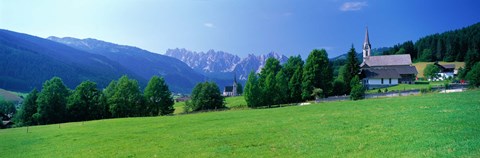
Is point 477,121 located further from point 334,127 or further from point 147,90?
point 147,90

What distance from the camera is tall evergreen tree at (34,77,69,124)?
77.9 m

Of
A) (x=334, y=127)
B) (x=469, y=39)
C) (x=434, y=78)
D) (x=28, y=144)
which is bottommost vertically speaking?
(x=28, y=144)

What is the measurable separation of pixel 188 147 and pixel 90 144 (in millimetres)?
12514

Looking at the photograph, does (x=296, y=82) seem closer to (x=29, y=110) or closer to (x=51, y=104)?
(x=51, y=104)

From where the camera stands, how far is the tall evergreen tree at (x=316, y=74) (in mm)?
85562

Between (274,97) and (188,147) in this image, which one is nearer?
(188,147)

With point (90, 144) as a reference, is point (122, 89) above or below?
above

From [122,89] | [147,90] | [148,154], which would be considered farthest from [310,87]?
[148,154]

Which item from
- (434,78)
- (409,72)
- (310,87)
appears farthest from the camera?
(434,78)

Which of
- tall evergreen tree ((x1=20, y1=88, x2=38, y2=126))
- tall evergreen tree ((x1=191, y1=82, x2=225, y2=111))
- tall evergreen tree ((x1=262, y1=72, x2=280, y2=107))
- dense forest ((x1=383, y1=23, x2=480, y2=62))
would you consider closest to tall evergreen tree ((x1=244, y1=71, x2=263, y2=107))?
tall evergreen tree ((x1=262, y1=72, x2=280, y2=107))

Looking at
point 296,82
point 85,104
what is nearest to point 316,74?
point 296,82

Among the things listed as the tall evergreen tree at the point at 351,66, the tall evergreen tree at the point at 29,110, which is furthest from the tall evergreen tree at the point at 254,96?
the tall evergreen tree at the point at 29,110

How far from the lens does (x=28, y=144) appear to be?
35500 mm

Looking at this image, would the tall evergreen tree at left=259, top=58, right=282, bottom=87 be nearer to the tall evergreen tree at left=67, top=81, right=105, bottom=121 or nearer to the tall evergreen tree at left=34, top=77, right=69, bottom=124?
the tall evergreen tree at left=67, top=81, right=105, bottom=121
